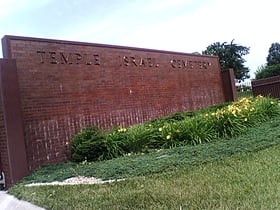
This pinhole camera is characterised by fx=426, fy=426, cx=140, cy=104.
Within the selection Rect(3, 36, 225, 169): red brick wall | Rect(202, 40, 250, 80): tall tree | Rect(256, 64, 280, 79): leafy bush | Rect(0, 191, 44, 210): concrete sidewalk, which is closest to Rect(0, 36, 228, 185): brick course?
Rect(3, 36, 225, 169): red brick wall

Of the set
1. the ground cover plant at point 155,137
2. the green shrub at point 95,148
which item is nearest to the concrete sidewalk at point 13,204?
the green shrub at point 95,148

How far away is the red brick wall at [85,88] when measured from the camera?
10523 mm

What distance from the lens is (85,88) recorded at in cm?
1222

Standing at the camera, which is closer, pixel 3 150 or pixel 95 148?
pixel 3 150

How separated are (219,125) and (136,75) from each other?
4.44 metres

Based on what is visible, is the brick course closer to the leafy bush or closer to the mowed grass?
the mowed grass

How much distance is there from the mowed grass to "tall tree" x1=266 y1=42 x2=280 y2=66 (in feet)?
182

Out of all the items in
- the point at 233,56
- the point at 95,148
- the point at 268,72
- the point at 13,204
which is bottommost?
the point at 13,204

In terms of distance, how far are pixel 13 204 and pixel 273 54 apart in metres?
63.7

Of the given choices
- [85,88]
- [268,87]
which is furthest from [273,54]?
[85,88]

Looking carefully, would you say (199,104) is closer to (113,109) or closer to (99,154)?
(113,109)

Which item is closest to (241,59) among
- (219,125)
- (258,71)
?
(258,71)

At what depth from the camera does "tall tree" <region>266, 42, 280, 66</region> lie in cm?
6241

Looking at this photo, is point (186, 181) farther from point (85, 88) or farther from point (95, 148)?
point (85, 88)
